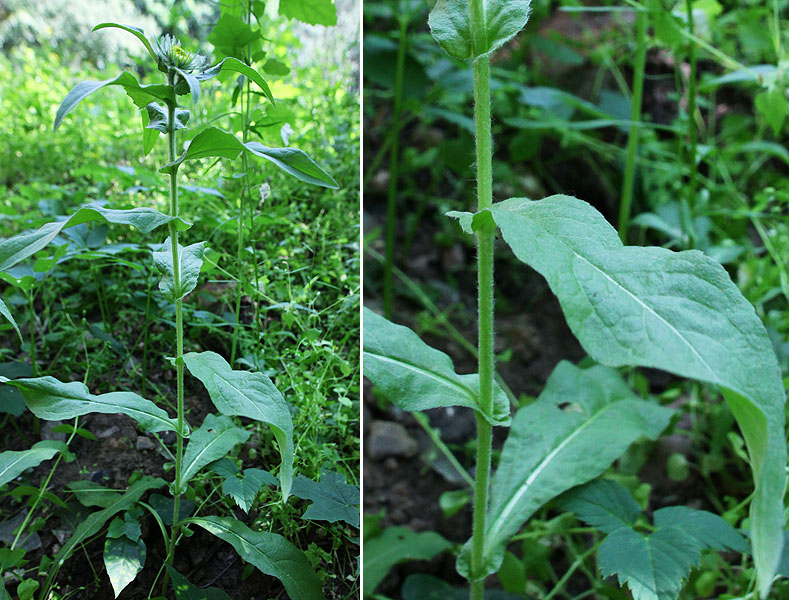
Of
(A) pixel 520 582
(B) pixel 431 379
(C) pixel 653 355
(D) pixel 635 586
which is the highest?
(C) pixel 653 355

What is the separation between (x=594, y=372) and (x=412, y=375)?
1.37ft

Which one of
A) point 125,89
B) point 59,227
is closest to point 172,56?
point 125,89

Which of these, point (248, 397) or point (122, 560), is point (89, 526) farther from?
point (248, 397)

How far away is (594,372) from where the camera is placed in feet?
3.32

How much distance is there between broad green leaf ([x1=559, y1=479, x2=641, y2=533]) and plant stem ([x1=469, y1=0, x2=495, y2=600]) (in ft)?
0.50

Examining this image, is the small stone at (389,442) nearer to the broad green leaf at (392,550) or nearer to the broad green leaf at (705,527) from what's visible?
the broad green leaf at (392,550)

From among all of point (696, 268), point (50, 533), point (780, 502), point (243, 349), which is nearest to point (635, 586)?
point (780, 502)

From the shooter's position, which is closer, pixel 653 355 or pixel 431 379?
pixel 653 355

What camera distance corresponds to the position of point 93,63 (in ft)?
3.41

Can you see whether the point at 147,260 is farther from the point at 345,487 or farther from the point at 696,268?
the point at 696,268

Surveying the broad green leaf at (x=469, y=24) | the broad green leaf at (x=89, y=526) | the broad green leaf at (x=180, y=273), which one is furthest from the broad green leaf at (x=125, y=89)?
the broad green leaf at (x=89, y=526)

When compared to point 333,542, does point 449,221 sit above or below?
above

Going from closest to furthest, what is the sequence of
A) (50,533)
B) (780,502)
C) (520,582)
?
(780,502) < (50,533) < (520,582)

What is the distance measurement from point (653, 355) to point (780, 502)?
14 centimetres
